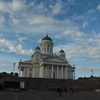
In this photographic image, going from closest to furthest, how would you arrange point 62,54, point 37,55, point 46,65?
1. point 46,65
2. point 37,55
3. point 62,54

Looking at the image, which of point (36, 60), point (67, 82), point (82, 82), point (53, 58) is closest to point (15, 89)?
point (67, 82)

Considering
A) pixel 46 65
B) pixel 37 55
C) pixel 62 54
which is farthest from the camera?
pixel 62 54

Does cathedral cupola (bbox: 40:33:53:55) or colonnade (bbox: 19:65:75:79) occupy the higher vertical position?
cathedral cupola (bbox: 40:33:53:55)

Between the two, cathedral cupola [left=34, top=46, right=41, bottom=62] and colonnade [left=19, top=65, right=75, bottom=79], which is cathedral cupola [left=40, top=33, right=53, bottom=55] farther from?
colonnade [left=19, top=65, right=75, bottom=79]

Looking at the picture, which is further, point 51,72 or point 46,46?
point 46,46

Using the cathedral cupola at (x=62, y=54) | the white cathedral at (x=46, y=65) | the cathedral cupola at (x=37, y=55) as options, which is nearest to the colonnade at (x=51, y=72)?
the white cathedral at (x=46, y=65)

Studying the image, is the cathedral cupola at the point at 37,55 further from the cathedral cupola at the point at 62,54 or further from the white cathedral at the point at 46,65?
the cathedral cupola at the point at 62,54

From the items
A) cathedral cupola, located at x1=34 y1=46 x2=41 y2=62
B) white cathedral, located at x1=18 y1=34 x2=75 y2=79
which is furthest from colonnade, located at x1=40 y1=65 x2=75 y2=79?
cathedral cupola, located at x1=34 y1=46 x2=41 y2=62

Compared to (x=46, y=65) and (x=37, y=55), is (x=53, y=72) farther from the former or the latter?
(x=37, y=55)

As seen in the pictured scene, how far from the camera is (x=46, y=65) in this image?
6900 cm

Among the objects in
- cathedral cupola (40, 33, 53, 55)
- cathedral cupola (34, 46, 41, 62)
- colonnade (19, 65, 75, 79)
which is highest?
cathedral cupola (40, 33, 53, 55)

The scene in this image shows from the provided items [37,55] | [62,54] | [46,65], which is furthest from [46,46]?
[46,65]

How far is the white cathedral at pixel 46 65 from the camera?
69.1 m

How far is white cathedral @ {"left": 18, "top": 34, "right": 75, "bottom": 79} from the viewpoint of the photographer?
69.1 meters
